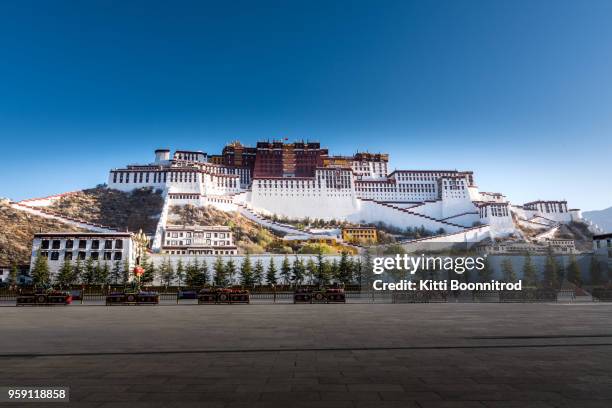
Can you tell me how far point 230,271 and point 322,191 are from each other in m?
51.4

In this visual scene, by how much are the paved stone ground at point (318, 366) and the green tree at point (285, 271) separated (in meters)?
43.5

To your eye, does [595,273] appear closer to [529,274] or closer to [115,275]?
[529,274]

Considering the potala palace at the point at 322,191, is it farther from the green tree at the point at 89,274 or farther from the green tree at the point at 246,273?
the green tree at the point at 246,273

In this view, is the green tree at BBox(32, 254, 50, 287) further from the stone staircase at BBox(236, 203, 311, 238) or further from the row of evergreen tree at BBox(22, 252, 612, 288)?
the stone staircase at BBox(236, 203, 311, 238)

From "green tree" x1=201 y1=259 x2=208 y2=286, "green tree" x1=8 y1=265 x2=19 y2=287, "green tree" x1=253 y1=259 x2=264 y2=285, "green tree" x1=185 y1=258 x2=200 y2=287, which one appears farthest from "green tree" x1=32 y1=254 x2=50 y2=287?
"green tree" x1=253 y1=259 x2=264 y2=285

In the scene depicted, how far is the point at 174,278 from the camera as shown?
5494cm

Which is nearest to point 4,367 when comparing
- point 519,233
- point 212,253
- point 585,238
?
point 212,253

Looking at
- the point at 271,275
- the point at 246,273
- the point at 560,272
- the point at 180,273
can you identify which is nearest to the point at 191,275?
the point at 180,273

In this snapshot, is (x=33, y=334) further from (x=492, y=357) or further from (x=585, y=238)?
(x=585, y=238)

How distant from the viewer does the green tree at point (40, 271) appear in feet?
161

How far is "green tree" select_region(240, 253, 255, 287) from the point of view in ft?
174

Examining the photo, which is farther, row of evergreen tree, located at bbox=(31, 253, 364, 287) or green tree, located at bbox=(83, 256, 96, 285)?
row of evergreen tree, located at bbox=(31, 253, 364, 287)

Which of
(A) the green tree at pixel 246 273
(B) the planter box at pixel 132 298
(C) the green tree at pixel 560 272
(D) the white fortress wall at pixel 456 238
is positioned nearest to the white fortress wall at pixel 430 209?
(D) the white fortress wall at pixel 456 238

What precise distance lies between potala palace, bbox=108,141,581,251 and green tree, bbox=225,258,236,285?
32.5 meters
